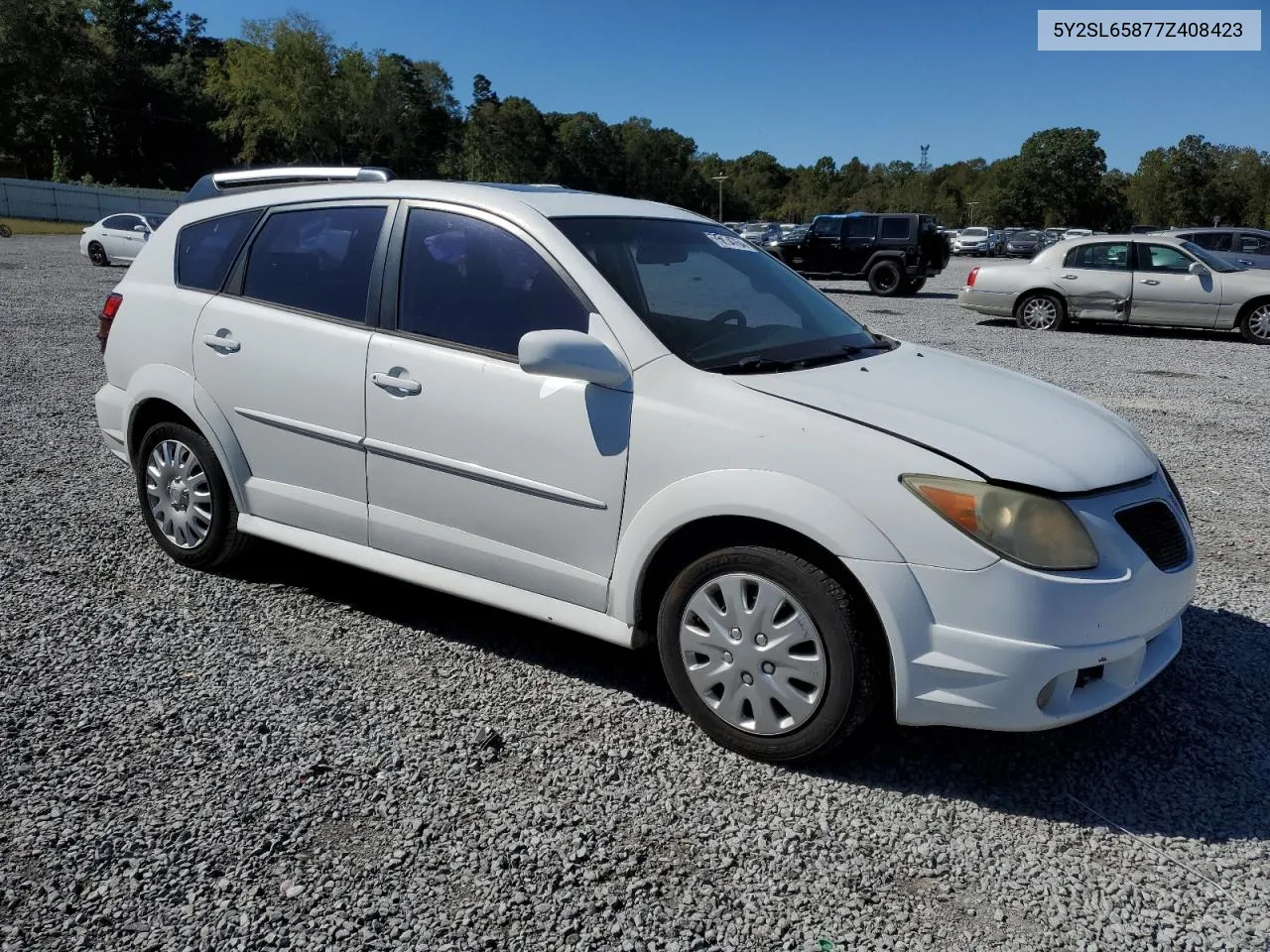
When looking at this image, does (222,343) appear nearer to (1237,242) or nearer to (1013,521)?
(1013,521)

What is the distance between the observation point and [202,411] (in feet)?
14.0

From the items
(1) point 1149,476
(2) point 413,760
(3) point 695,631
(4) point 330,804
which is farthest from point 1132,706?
(4) point 330,804

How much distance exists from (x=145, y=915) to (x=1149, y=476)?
10.3 feet

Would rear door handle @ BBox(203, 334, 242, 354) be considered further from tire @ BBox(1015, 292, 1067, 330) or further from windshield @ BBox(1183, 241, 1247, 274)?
windshield @ BBox(1183, 241, 1247, 274)

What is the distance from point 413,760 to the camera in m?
3.08

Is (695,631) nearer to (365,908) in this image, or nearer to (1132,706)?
(365,908)

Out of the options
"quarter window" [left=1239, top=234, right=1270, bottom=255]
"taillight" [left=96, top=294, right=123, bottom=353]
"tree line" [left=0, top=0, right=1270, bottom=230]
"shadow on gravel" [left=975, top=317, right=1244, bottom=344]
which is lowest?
"taillight" [left=96, top=294, right=123, bottom=353]

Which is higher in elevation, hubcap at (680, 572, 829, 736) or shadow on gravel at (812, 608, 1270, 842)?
hubcap at (680, 572, 829, 736)

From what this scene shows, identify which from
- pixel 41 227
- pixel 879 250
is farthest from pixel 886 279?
pixel 41 227

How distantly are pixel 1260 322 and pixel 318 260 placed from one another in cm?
1469

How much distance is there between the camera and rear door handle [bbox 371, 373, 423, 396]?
141 inches

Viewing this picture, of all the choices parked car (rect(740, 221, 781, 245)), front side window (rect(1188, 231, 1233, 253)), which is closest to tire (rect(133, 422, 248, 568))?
front side window (rect(1188, 231, 1233, 253))

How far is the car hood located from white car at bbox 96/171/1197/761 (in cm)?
1

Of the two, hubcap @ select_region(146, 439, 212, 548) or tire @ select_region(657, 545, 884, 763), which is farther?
hubcap @ select_region(146, 439, 212, 548)
